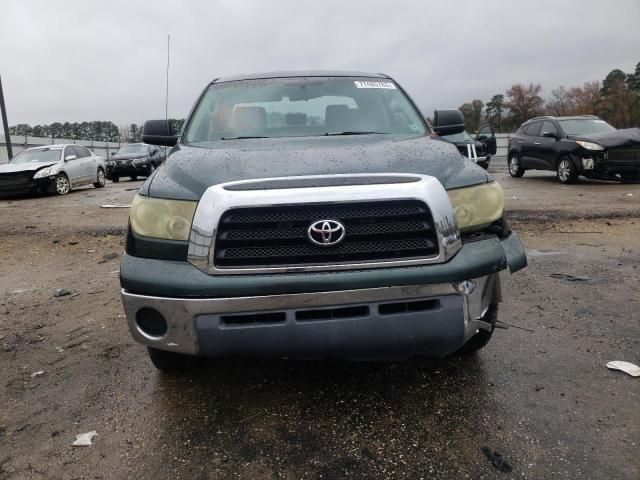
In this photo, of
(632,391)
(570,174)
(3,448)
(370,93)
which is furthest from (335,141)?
(570,174)

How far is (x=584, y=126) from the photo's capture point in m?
12.2

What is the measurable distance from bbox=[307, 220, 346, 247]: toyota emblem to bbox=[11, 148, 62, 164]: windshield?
1402cm

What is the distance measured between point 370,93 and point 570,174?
9.75 meters

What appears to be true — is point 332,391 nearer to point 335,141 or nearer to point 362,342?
point 362,342

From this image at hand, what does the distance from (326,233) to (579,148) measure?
1121 cm

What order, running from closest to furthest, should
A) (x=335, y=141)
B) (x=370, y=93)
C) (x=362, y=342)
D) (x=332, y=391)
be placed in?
(x=362, y=342) → (x=332, y=391) → (x=335, y=141) → (x=370, y=93)

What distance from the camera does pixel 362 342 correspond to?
6.85ft

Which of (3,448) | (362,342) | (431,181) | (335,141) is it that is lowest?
(3,448)

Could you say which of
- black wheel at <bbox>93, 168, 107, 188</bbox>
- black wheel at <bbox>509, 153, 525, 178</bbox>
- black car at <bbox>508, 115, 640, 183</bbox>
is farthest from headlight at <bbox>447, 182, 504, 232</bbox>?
black wheel at <bbox>93, 168, 107, 188</bbox>

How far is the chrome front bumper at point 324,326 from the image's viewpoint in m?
2.06

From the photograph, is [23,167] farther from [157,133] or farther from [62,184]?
[157,133]

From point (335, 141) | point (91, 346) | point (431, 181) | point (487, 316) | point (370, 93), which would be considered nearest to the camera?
point (431, 181)

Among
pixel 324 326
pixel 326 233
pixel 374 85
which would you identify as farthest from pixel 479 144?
pixel 324 326

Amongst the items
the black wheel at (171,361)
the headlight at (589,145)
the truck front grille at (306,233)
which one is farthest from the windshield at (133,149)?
the truck front grille at (306,233)
